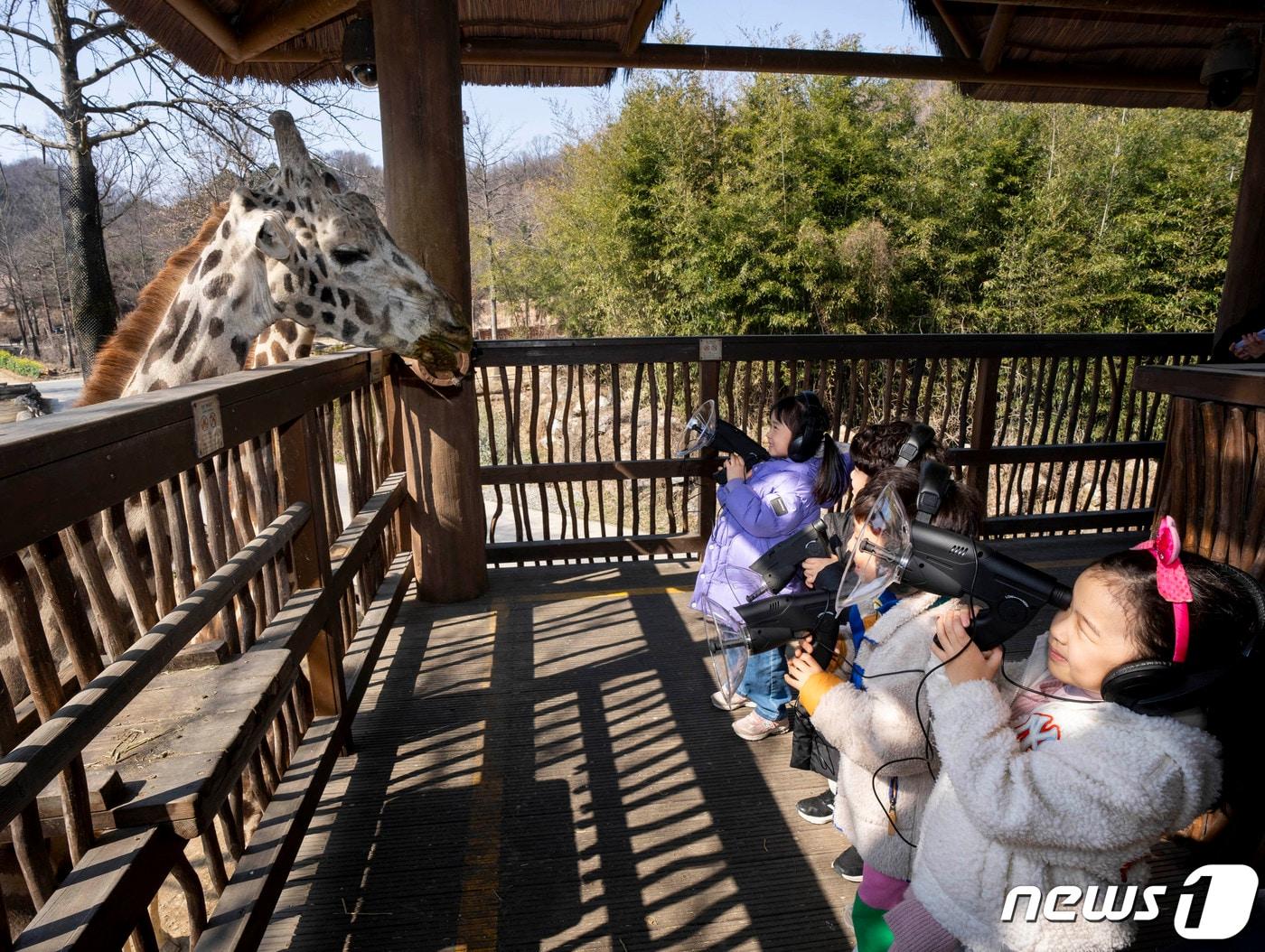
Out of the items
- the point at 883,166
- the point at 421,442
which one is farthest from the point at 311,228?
the point at 883,166

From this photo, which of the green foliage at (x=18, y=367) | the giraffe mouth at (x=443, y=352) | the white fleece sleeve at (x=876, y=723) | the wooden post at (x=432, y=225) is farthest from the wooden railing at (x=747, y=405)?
the green foliage at (x=18, y=367)

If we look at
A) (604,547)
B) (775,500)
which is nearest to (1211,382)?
(775,500)

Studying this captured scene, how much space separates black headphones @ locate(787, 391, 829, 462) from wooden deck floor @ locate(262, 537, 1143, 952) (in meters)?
1.21

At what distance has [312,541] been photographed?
98.3 inches

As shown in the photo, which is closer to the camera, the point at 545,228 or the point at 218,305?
the point at 218,305

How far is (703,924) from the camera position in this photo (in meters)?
2.11

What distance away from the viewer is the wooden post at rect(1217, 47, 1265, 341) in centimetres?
486

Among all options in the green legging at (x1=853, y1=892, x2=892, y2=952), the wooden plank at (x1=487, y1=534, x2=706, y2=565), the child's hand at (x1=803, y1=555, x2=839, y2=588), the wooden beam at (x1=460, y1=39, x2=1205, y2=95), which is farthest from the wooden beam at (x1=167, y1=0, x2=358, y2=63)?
the green legging at (x1=853, y1=892, x2=892, y2=952)

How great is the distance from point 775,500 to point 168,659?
79.9 inches

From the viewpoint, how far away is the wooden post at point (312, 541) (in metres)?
2.47

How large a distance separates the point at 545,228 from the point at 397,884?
25104mm

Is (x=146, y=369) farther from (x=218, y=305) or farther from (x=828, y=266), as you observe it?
(x=828, y=266)

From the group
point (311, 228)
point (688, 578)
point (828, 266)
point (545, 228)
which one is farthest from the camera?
point (545, 228)

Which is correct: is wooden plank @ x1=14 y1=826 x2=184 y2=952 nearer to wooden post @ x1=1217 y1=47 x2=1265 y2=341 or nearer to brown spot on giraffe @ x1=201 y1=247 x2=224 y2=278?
brown spot on giraffe @ x1=201 y1=247 x2=224 y2=278
